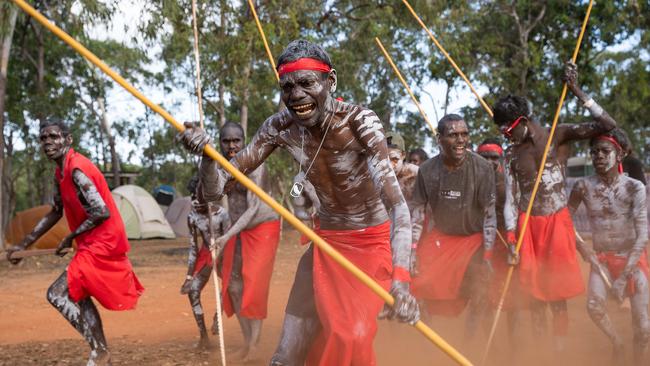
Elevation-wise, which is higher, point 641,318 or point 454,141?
point 454,141

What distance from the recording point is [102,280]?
4980 millimetres

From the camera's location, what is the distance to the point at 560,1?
1814 centimetres

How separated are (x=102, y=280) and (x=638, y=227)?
405 centimetres

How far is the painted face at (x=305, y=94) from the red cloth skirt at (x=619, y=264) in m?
3.31

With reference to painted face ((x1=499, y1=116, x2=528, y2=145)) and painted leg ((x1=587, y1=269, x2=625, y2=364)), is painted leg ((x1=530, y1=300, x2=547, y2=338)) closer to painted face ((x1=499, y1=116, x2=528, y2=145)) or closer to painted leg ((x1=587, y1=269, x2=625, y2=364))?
painted leg ((x1=587, y1=269, x2=625, y2=364))

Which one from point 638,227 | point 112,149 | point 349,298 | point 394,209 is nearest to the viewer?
point 394,209

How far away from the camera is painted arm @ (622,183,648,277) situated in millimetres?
5250

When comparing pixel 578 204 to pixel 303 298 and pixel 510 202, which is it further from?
pixel 303 298

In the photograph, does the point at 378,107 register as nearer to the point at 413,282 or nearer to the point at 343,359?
the point at 413,282

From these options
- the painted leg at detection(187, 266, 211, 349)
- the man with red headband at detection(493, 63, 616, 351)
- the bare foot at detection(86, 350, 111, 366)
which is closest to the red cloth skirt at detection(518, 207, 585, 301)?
the man with red headband at detection(493, 63, 616, 351)

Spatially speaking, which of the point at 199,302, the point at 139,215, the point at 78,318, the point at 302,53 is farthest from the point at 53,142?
the point at 139,215

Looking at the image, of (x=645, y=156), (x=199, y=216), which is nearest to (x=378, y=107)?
(x=645, y=156)

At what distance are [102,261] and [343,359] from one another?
2.61 metres

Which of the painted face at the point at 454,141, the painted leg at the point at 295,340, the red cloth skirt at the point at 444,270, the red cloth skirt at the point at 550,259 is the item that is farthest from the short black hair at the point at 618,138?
the painted leg at the point at 295,340
